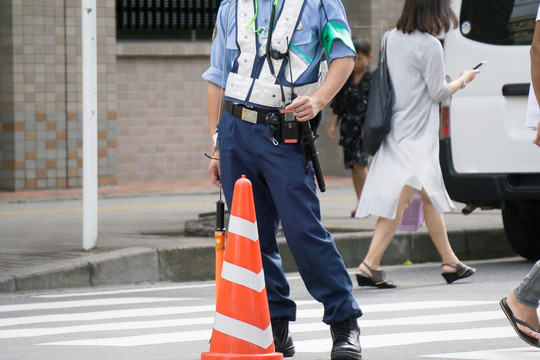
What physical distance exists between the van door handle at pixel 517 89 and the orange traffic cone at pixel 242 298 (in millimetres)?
3979

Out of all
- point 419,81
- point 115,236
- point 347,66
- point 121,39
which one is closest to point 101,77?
point 121,39

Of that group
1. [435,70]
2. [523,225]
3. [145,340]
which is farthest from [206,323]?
[523,225]

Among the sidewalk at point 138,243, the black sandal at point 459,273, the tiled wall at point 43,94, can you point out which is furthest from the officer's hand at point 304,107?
the tiled wall at point 43,94

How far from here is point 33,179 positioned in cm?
1530

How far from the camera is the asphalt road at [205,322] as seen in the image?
5859 millimetres

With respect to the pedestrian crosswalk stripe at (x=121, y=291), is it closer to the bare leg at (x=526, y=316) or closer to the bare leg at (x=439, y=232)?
the bare leg at (x=439, y=232)

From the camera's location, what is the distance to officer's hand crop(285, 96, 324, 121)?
17.3ft

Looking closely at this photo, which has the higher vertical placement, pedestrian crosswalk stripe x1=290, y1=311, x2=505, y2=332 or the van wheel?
pedestrian crosswalk stripe x1=290, y1=311, x2=505, y2=332

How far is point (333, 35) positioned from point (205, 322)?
2.04 m

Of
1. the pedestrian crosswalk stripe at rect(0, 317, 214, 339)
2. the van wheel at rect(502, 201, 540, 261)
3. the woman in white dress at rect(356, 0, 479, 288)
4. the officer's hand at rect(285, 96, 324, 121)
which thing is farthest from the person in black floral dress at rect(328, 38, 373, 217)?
the officer's hand at rect(285, 96, 324, 121)

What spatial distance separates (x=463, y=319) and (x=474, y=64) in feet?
8.50

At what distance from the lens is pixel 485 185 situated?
8.80m

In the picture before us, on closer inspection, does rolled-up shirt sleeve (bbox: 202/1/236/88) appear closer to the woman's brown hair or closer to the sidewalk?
the woman's brown hair

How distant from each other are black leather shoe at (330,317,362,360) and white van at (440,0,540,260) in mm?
3444
